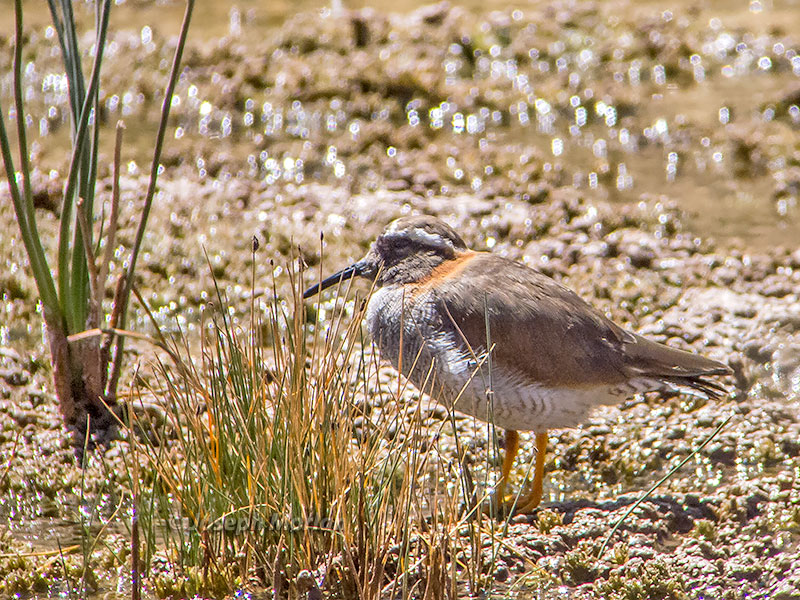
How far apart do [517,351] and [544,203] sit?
11.6ft

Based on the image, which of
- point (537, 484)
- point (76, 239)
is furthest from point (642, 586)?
point (76, 239)

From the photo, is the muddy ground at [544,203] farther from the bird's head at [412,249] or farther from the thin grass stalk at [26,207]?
the bird's head at [412,249]

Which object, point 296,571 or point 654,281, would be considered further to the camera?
point 654,281

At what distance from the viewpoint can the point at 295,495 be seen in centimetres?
422

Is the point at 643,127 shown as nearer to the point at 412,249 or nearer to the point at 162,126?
the point at 412,249

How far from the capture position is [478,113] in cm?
988

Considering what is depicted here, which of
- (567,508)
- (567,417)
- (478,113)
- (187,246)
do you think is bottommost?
(567,508)

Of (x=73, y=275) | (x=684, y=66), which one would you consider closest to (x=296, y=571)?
(x=73, y=275)

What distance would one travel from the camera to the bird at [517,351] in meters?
4.98

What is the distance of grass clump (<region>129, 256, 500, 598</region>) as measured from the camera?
13.5 ft

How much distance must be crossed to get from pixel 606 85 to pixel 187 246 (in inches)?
197

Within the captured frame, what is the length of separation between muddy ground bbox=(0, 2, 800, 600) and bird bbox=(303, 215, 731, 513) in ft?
1.64

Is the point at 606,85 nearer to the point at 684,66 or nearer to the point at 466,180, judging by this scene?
the point at 684,66

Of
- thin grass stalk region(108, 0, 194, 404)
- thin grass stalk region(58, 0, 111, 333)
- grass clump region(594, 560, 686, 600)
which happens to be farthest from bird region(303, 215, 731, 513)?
thin grass stalk region(58, 0, 111, 333)
